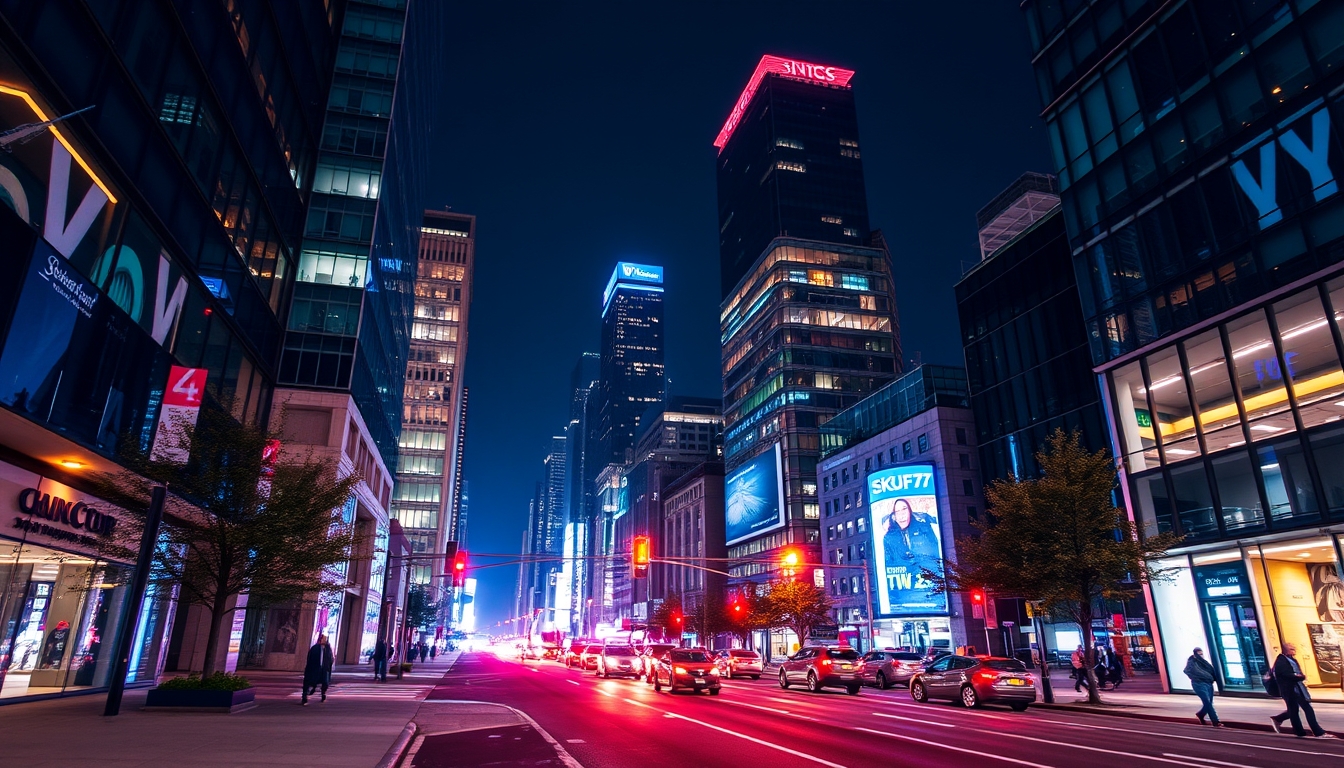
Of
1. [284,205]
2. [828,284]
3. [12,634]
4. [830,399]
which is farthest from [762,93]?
[12,634]

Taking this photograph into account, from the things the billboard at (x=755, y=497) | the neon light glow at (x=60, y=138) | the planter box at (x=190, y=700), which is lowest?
the planter box at (x=190, y=700)

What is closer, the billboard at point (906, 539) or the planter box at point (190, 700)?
the planter box at point (190, 700)

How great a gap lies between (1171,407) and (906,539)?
42912mm

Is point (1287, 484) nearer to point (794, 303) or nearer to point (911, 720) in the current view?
point (911, 720)

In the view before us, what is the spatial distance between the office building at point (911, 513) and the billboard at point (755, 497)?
1676cm

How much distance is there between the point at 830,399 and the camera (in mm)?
112312

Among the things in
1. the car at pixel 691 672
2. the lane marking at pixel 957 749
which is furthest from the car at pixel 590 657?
the lane marking at pixel 957 749

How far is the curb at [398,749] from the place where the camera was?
38.4 feet

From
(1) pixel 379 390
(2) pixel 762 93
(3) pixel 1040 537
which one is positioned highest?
(2) pixel 762 93

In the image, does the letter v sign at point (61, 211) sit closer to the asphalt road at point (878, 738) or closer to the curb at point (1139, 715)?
the asphalt road at point (878, 738)

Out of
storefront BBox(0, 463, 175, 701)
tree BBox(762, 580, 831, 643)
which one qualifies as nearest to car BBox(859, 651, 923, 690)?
tree BBox(762, 580, 831, 643)

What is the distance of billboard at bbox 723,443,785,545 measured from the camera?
105750 millimetres

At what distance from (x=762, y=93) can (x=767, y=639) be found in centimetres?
11424

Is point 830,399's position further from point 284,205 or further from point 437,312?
point 284,205
